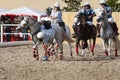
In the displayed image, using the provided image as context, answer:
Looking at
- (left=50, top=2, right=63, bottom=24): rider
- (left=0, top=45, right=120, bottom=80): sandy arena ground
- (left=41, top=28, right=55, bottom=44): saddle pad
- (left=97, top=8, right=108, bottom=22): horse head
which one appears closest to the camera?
(left=0, top=45, right=120, bottom=80): sandy arena ground

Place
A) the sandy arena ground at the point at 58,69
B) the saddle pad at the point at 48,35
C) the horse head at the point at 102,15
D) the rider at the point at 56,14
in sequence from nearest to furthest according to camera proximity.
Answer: the sandy arena ground at the point at 58,69, the saddle pad at the point at 48,35, the horse head at the point at 102,15, the rider at the point at 56,14

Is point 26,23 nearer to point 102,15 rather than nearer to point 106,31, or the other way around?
point 102,15

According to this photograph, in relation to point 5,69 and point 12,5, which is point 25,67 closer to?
point 5,69

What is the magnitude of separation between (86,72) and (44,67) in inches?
59.8

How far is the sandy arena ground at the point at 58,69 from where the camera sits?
11109 mm

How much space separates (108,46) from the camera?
1633 cm

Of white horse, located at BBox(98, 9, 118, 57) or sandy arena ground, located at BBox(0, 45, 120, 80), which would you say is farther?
white horse, located at BBox(98, 9, 118, 57)

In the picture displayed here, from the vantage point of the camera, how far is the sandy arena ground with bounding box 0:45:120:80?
1111 cm

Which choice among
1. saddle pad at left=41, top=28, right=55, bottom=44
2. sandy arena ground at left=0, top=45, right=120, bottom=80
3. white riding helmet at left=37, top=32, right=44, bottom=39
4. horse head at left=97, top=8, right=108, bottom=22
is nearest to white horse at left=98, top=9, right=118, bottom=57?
horse head at left=97, top=8, right=108, bottom=22

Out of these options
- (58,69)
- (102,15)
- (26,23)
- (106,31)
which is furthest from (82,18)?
(58,69)

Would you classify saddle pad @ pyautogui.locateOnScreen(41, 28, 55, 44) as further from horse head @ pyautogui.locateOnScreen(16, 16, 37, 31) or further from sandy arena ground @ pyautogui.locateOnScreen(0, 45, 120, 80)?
sandy arena ground @ pyautogui.locateOnScreen(0, 45, 120, 80)

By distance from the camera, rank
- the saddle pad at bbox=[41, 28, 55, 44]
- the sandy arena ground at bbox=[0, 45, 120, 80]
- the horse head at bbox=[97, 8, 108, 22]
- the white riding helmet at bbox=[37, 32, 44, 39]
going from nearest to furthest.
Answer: the sandy arena ground at bbox=[0, 45, 120, 80] < the white riding helmet at bbox=[37, 32, 44, 39] < the saddle pad at bbox=[41, 28, 55, 44] < the horse head at bbox=[97, 8, 108, 22]

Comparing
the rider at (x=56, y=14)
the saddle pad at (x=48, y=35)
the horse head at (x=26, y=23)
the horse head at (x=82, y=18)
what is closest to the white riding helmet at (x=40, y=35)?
the saddle pad at (x=48, y=35)

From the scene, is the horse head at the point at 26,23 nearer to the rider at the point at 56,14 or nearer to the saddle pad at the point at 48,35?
the saddle pad at the point at 48,35
